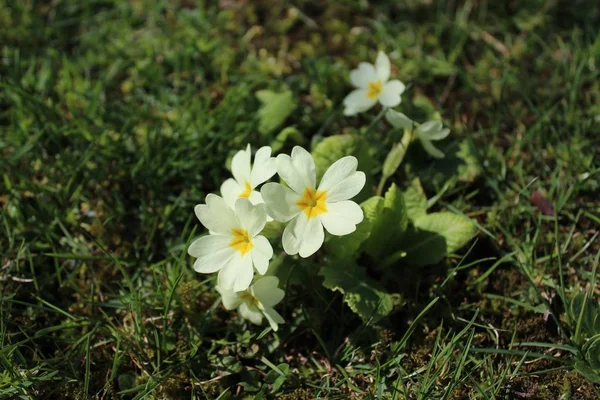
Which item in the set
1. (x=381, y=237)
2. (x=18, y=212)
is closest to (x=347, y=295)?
(x=381, y=237)

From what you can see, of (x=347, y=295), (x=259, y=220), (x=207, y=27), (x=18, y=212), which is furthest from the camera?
(x=207, y=27)

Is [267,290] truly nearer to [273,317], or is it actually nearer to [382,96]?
[273,317]

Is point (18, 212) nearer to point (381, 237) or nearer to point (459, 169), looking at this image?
point (381, 237)

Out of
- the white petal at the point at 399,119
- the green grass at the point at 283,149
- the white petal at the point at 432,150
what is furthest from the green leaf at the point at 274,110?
the white petal at the point at 432,150

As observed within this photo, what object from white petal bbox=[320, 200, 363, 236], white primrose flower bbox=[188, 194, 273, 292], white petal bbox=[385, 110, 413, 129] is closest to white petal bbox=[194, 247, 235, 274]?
white primrose flower bbox=[188, 194, 273, 292]

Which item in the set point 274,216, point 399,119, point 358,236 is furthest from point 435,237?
point 274,216

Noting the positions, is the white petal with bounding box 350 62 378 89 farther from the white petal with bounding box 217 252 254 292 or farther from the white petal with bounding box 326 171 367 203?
the white petal with bounding box 217 252 254 292
